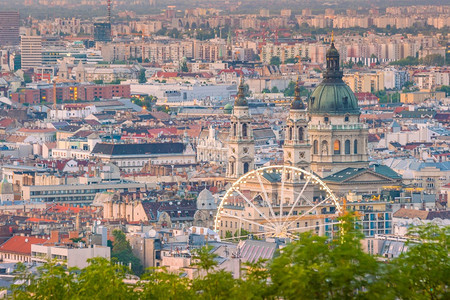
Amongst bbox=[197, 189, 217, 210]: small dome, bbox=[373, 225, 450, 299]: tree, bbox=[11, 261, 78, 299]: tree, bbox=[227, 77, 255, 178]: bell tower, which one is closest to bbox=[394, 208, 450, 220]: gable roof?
bbox=[197, 189, 217, 210]: small dome

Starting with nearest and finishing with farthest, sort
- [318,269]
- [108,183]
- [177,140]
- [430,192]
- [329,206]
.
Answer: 1. [318,269]
2. [329,206]
3. [430,192]
4. [108,183]
5. [177,140]

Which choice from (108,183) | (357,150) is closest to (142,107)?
(108,183)

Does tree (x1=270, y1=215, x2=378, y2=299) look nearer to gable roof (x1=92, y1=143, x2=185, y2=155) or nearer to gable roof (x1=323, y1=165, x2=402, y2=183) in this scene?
gable roof (x1=323, y1=165, x2=402, y2=183)

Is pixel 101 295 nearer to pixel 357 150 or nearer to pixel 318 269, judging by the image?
pixel 318 269

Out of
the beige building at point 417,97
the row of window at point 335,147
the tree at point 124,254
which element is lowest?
the tree at point 124,254

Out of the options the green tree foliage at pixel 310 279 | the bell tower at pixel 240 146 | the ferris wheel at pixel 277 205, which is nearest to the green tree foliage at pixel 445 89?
the bell tower at pixel 240 146

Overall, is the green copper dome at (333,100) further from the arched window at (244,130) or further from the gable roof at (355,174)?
the arched window at (244,130)

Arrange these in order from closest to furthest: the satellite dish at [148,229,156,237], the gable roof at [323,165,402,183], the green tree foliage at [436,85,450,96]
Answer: the satellite dish at [148,229,156,237] → the gable roof at [323,165,402,183] → the green tree foliage at [436,85,450,96]
